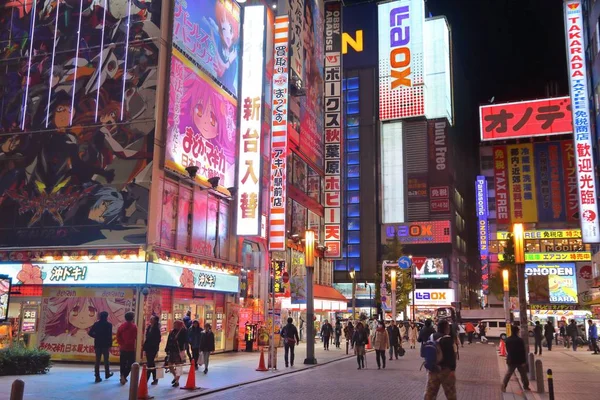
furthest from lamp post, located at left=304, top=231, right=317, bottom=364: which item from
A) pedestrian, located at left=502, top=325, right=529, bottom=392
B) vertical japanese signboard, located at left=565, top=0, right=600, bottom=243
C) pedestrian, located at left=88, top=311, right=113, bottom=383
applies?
vertical japanese signboard, located at left=565, top=0, right=600, bottom=243

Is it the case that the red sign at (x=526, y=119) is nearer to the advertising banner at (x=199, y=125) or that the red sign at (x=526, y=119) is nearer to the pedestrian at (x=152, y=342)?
the advertising banner at (x=199, y=125)

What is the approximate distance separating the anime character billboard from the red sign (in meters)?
59.8

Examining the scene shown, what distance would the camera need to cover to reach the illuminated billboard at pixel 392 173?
80812 mm

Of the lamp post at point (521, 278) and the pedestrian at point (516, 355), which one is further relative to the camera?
the lamp post at point (521, 278)

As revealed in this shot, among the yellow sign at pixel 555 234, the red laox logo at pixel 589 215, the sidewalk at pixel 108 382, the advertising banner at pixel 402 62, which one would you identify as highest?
the advertising banner at pixel 402 62

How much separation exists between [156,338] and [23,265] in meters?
9.51

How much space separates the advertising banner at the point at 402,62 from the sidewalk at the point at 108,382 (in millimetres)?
64349

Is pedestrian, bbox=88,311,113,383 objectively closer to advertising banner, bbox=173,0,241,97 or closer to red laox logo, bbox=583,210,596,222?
advertising banner, bbox=173,0,241,97

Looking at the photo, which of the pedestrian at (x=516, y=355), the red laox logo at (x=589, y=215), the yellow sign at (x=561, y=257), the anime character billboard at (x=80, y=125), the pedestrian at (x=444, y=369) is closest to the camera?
the pedestrian at (x=444, y=369)

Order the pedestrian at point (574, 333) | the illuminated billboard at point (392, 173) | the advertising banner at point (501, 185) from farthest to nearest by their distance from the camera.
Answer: the illuminated billboard at point (392, 173)
the advertising banner at point (501, 185)
the pedestrian at point (574, 333)

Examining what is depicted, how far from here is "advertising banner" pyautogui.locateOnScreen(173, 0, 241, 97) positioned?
2433cm

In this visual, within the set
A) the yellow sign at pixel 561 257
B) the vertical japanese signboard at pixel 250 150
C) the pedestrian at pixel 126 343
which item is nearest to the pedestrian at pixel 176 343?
the pedestrian at pixel 126 343

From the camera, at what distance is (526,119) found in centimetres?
7519

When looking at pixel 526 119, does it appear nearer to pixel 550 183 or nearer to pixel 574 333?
pixel 550 183
